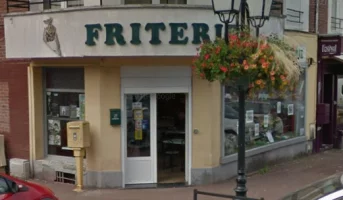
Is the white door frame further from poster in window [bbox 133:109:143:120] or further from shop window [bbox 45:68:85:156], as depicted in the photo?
shop window [bbox 45:68:85:156]

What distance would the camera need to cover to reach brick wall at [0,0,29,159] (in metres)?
11.1

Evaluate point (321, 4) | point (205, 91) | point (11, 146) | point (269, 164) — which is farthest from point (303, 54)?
point (11, 146)

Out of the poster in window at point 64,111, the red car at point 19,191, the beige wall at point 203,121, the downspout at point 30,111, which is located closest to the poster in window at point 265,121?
the beige wall at point 203,121

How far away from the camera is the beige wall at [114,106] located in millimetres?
9508

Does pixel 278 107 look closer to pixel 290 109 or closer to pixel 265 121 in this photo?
pixel 290 109

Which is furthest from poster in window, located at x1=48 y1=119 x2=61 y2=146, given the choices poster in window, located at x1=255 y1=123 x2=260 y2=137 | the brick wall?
poster in window, located at x1=255 y1=123 x2=260 y2=137

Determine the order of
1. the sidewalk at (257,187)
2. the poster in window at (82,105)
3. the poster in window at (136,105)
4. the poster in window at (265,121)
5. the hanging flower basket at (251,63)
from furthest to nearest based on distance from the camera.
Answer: the poster in window at (265,121)
the poster in window at (82,105)
the poster in window at (136,105)
the sidewalk at (257,187)
the hanging flower basket at (251,63)

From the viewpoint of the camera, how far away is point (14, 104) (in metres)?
11.3

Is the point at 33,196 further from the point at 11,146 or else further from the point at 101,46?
the point at 11,146

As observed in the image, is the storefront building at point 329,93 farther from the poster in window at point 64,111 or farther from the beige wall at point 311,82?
the poster in window at point 64,111

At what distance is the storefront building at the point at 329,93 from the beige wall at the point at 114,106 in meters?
5.13

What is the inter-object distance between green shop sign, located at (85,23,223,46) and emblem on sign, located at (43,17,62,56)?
777mm

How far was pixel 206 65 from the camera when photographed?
19.4 feet

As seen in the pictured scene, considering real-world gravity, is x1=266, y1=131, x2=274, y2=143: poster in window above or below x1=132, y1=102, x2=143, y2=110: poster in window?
below
